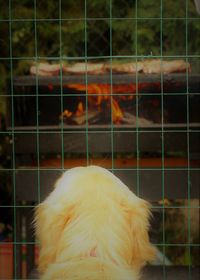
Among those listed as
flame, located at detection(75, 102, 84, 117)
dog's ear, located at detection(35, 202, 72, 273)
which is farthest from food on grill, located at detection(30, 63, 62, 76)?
dog's ear, located at detection(35, 202, 72, 273)

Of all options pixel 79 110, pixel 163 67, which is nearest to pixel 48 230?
pixel 79 110

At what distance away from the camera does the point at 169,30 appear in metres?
2.88

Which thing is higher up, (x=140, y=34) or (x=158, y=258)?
(x=140, y=34)

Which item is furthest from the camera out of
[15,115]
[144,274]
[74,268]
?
[15,115]

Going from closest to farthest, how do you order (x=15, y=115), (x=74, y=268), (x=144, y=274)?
(x=74, y=268) → (x=144, y=274) → (x=15, y=115)

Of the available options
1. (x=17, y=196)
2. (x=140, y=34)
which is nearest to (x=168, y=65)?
(x=140, y=34)

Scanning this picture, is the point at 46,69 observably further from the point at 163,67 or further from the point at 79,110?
the point at 163,67

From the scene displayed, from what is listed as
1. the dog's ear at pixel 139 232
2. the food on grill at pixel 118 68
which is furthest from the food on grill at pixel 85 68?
the dog's ear at pixel 139 232

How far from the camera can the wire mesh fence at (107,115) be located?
257 cm

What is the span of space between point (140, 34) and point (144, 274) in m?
1.04

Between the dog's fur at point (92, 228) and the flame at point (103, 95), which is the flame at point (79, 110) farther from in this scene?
the dog's fur at point (92, 228)

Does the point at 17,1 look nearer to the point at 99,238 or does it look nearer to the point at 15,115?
the point at 15,115

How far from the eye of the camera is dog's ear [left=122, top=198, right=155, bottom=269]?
2348 mm

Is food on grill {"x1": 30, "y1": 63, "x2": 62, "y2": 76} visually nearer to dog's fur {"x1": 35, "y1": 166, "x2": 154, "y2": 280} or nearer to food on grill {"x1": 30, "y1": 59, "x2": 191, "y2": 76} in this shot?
food on grill {"x1": 30, "y1": 59, "x2": 191, "y2": 76}
